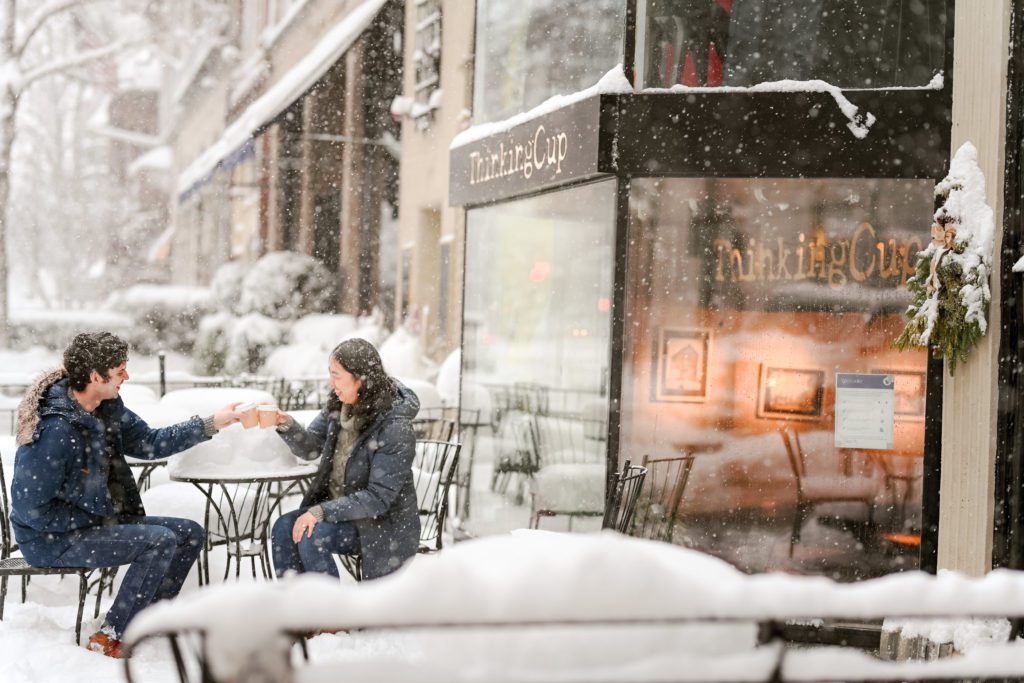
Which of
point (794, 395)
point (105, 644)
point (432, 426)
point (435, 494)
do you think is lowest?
point (105, 644)

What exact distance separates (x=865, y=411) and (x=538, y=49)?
135 inches

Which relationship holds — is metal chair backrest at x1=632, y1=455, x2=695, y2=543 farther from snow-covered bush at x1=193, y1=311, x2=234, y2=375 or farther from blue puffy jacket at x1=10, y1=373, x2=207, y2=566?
snow-covered bush at x1=193, y1=311, x2=234, y2=375

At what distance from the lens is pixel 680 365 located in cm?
670

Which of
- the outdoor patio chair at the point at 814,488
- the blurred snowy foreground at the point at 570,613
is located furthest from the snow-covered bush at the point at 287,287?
the blurred snowy foreground at the point at 570,613

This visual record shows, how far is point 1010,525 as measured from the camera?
460 cm

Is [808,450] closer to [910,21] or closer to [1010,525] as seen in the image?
[1010,525]

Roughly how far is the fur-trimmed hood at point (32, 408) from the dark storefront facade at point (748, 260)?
3.17 meters

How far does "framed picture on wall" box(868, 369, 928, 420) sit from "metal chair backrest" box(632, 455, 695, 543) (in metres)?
1.29

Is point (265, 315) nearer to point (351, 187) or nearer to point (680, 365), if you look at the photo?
point (351, 187)

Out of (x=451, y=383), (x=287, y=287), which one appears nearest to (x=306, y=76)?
(x=287, y=287)

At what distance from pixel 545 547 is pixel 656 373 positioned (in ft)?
15.0

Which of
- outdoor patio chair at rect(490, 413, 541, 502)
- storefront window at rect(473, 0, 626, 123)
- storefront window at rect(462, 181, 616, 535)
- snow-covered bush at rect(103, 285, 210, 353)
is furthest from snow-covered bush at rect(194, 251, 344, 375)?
outdoor patio chair at rect(490, 413, 541, 502)

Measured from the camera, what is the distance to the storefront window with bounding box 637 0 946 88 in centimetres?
620

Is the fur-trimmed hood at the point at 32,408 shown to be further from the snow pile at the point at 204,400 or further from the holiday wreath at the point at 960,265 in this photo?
the holiday wreath at the point at 960,265
